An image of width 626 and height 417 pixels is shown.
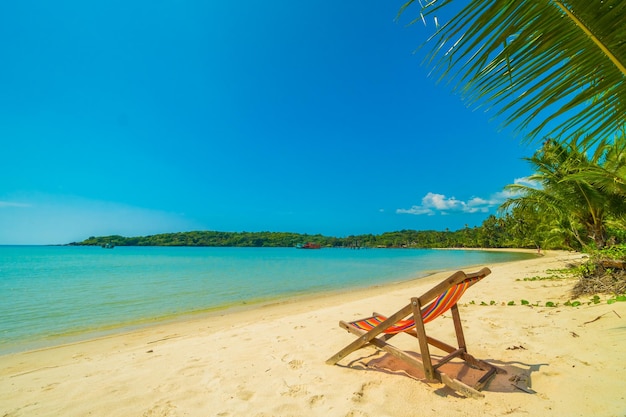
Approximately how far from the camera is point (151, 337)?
632 centimetres

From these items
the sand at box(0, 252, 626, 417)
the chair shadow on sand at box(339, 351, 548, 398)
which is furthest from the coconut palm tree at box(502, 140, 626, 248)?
the chair shadow on sand at box(339, 351, 548, 398)

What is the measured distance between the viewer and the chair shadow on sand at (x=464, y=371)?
8.53 feet

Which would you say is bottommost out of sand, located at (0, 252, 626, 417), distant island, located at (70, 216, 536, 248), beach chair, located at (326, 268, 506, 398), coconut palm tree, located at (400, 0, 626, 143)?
sand, located at (0, 252, 626, 417)

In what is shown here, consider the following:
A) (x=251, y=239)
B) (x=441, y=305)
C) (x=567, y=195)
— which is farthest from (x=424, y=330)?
(x=251, y=239)

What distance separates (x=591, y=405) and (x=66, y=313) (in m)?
11.5

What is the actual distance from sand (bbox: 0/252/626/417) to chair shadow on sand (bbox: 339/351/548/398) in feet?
0.06

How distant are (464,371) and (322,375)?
1.43m

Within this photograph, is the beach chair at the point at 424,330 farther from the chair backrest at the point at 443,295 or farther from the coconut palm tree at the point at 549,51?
the coconut palm tree at the point at 549,51

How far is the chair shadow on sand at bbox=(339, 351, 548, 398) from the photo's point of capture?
8.53ft

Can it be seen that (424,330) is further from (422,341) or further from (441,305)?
(441,305)

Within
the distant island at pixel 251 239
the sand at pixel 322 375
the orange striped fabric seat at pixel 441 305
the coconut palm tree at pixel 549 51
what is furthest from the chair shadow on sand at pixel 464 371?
the distant island at pixel 251 239

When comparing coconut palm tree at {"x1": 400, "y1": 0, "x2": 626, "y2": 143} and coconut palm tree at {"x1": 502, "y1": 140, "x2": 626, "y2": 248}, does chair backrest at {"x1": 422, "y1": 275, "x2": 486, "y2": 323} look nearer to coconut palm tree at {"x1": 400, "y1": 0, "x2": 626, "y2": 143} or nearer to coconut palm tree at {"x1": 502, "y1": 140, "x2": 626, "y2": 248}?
coconut palm tree at {"x1": 400, "y1": 0, "x2": 626, "y2": 143}

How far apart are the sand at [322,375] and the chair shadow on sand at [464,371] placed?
0.02m

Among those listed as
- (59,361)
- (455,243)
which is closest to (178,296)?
(59,361)
